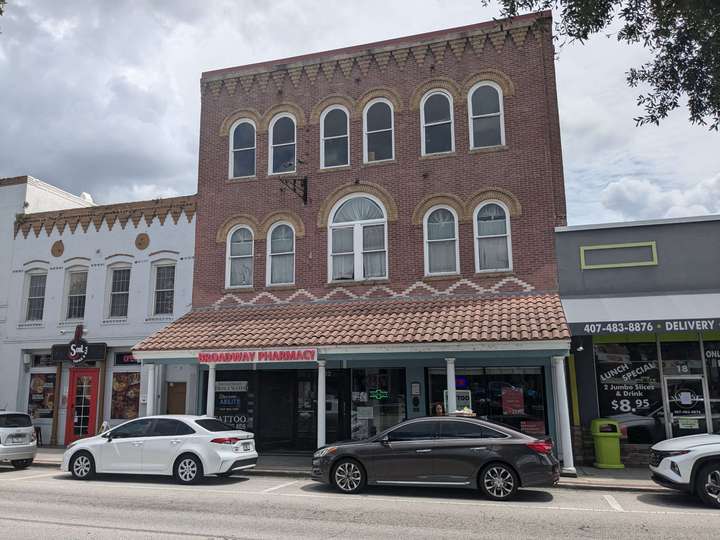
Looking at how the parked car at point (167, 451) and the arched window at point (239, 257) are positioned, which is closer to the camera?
the parked car at point (167, 451)

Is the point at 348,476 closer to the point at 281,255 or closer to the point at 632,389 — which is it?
the point at 632,389

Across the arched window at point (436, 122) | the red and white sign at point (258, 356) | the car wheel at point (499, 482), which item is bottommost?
the car wheel at point (499, 482)

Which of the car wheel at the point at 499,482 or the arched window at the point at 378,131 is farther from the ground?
the arched window at the point at 378,131

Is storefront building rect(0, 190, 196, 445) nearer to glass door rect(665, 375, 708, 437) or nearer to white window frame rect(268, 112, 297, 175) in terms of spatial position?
white window frame rect(268, 112, 297, 175)

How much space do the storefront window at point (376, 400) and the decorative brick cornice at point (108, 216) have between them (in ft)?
24.0

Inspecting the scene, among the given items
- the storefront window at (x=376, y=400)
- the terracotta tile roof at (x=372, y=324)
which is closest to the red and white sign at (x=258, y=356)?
the terracotta tile roof at (x=372, y=324)

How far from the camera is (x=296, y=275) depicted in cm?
1700

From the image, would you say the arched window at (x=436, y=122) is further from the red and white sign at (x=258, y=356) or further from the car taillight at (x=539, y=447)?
the car taillight at (x=539, y=447)

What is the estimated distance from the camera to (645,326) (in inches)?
519

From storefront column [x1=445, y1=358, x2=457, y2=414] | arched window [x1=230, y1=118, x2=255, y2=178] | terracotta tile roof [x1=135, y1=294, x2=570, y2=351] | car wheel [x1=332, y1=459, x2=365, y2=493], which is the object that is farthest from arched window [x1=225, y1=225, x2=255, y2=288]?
car wheel [x1=332, y1=459, x2=365, y2=493]

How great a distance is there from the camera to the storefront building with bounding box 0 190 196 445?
18156mm

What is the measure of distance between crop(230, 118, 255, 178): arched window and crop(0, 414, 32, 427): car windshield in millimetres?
8497

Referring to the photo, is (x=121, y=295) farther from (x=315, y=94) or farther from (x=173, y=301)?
(x=315, y=94)

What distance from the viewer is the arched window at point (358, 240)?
650 inches
